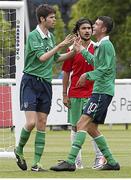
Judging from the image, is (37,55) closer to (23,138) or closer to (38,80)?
(38,80)

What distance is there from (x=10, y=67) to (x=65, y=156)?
5.89ft

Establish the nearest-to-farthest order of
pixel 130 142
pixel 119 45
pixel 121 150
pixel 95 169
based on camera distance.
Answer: pixel 95 169 → pixel 121 150 → pixel 130 142 → pixel 119 45

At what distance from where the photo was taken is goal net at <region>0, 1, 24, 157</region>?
45.9 feet

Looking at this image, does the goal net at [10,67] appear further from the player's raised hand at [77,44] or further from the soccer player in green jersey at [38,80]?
the player's raised hand at [77,44]

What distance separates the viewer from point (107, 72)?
1231 cm

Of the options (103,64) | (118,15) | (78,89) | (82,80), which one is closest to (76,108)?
(78,89)

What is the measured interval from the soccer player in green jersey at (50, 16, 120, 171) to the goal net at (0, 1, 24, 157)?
169 centimetres

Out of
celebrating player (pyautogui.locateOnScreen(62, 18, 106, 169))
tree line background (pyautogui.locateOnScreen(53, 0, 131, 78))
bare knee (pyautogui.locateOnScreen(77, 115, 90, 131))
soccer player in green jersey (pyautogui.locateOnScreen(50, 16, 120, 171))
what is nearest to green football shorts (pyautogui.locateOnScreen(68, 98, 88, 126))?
celebrating player (pyautogui.locateOnScreen(62, 18, 106, 169))

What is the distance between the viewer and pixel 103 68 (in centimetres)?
1223

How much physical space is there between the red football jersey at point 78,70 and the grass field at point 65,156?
1.09 meters

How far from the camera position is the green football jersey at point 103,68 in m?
12.2

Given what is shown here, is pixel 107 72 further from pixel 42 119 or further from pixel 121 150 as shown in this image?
pixel 121 150

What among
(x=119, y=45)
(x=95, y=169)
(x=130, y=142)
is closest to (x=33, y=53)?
(x=95, y=169)

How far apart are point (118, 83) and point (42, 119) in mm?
11452
